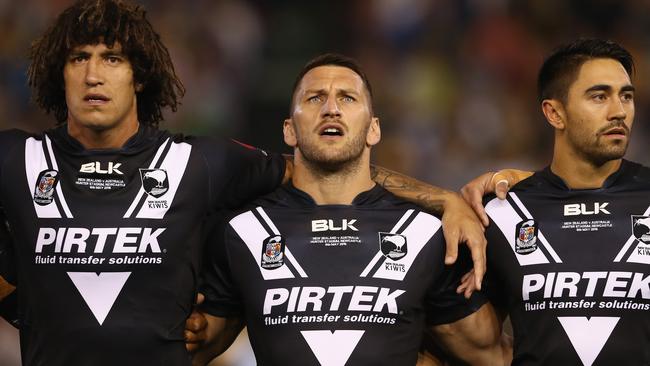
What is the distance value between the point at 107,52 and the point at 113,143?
1.26 ft

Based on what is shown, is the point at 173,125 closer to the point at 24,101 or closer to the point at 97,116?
the point at 24,101

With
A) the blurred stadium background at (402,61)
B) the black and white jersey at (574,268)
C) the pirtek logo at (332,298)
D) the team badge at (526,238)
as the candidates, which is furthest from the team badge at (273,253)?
the blurred stadium background at (402,61)

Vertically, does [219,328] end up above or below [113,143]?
below

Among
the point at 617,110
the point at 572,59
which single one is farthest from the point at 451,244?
the point at 572,59

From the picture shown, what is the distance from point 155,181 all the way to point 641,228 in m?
2.06

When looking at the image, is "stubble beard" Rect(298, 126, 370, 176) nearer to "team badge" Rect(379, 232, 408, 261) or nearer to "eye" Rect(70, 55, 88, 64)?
"team badge" Rect(379, 232, 408, 261)

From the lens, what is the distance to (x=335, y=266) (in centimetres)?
526

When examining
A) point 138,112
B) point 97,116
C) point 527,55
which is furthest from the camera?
point 527,55

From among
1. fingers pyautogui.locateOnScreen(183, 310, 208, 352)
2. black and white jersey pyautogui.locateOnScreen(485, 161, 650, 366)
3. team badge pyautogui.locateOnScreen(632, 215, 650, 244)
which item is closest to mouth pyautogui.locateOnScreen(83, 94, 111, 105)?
fingers pyautogui.locateOnScreen(183, 310, 208, 352)

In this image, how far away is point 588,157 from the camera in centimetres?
540

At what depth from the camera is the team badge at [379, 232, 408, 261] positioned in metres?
5.29

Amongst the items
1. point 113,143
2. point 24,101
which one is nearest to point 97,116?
point 113,143

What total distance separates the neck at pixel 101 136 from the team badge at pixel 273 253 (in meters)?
0.75

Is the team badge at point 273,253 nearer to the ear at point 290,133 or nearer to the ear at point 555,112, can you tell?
the ear at point 290,133
